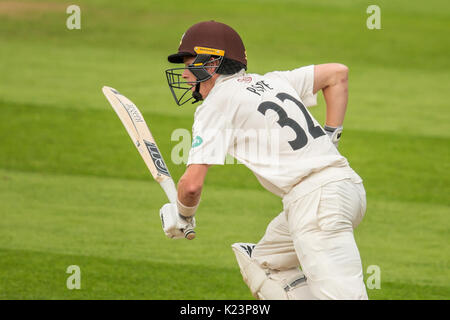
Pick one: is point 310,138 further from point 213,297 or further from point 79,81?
point 79,81

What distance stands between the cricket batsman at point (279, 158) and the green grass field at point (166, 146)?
1791mm

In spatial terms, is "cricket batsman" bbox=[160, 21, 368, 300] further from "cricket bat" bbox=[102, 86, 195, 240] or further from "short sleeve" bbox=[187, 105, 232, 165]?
"cricket bat" bbox=[102, 86, 195, 240]

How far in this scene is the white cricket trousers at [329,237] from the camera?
4.00 metres

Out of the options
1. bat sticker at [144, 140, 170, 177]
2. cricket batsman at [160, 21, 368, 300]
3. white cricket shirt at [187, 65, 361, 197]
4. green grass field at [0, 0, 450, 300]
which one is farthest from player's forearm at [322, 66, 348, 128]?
green grass field at [0, 0, 450, 300]

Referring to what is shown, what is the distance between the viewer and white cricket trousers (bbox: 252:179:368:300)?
4000 millimetres

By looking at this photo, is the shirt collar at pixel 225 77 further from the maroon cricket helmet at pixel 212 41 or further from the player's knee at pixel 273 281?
the player's knee at pixel 273 281

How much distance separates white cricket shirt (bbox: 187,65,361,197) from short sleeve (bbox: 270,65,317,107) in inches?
16.7

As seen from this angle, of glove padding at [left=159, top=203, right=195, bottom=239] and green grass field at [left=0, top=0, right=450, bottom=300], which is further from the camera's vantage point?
green grass field at [left=0, top=0, right=450, bottom=300]

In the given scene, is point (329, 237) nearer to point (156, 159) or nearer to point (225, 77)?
point (225, 77)

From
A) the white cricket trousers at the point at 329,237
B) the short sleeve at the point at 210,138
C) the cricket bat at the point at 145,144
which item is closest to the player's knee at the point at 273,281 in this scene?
the white cricket trousers at the point at 329,237

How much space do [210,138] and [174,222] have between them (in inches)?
21.3

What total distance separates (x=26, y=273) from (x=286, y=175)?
9.03 ft

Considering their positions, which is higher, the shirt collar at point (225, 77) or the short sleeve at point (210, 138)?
the shirt collar at point (225, 77)

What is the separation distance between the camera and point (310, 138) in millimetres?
4223
